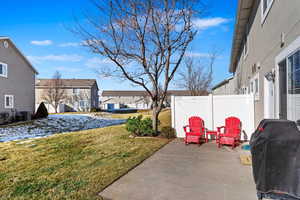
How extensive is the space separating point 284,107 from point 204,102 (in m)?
3.54

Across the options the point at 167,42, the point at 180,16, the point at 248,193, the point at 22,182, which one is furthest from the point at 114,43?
the point at 248,193

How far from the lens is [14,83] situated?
1548 cm

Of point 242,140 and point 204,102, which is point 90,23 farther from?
point 242,140

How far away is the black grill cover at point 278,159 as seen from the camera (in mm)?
2232

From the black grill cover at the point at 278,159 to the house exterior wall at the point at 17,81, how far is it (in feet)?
54.7

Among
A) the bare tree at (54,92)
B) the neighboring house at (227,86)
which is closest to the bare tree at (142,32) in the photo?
the neighboring house at (227,86)

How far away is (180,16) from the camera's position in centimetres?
774

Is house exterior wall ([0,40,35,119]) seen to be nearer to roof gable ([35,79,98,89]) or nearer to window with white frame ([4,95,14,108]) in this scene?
window with white frame ([4,95,14,108])

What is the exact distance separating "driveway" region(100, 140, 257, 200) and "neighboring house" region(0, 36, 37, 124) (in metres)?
14.2

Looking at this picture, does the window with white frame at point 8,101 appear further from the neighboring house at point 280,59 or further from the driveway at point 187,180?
the neighboring house at point 280,59

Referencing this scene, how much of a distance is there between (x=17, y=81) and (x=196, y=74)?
15.0 m

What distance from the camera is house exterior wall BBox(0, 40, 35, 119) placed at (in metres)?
14.3

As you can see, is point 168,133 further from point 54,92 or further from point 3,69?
point 54,92

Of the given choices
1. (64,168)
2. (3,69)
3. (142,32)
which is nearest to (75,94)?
(3,69)
